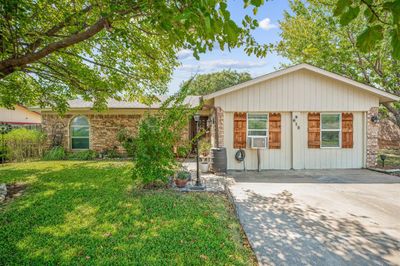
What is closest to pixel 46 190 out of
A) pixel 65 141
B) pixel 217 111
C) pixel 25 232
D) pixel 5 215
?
pixel 5 215

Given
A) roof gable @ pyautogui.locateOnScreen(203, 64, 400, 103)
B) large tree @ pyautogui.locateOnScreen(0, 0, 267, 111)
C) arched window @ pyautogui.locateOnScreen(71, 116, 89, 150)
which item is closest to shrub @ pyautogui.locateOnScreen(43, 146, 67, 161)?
arched window @ pyautogui.locateOnScreen(71, 116, 89, 150)

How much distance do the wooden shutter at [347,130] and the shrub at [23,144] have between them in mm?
15122

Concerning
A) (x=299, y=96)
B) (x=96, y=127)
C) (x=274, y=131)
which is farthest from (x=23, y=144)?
(x=299, y=96)

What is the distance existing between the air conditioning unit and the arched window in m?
9.58

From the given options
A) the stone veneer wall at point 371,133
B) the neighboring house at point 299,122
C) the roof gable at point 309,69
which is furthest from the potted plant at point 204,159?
the stone veneer wall at point 371,133

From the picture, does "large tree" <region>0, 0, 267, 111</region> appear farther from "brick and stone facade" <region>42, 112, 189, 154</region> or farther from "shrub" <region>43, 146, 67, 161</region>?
"shrub" <region>43, 146, 67, 161</region>

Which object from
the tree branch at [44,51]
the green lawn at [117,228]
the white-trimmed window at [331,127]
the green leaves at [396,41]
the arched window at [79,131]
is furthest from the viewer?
the arched window at [79,131]

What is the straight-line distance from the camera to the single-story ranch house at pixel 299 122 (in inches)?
385

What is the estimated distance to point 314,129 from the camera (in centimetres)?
993

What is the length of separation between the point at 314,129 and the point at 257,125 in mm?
2473

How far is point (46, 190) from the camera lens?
6.46 m

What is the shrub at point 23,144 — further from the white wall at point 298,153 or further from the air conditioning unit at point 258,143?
the air conditioning unit at point 258,143

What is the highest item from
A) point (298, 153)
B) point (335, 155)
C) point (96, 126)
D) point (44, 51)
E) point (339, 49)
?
point (339, 49)

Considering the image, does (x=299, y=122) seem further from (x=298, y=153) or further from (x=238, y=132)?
(x=238, y=132)
